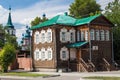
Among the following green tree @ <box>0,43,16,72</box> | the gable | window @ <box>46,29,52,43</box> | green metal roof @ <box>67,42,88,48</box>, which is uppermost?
the gable

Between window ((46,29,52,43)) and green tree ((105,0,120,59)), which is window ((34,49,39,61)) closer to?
window ((46,29,52,43))

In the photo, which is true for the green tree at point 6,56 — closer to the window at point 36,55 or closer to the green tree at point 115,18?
the window at point 36,55

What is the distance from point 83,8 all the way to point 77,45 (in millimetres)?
21774

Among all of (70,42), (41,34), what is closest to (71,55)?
(70,42)

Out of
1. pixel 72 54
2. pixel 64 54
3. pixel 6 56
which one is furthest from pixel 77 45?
pixel 6 56

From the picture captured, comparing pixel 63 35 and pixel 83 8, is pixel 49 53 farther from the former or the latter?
pixel 83 8

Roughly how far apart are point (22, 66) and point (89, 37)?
13582mm

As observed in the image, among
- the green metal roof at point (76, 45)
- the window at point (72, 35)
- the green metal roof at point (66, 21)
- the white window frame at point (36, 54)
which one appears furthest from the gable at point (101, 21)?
the white window frame at point (36, 54)

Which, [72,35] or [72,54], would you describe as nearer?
[72,54]

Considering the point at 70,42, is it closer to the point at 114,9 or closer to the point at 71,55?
the point at 71,55

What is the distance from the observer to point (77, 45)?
4700cm

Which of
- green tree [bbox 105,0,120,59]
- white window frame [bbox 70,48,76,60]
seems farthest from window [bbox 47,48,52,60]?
green tree [bbox 105,0,120,59]

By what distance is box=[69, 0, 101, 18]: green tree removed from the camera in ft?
221

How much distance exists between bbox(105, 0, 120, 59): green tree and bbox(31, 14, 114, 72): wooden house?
14.9ft
